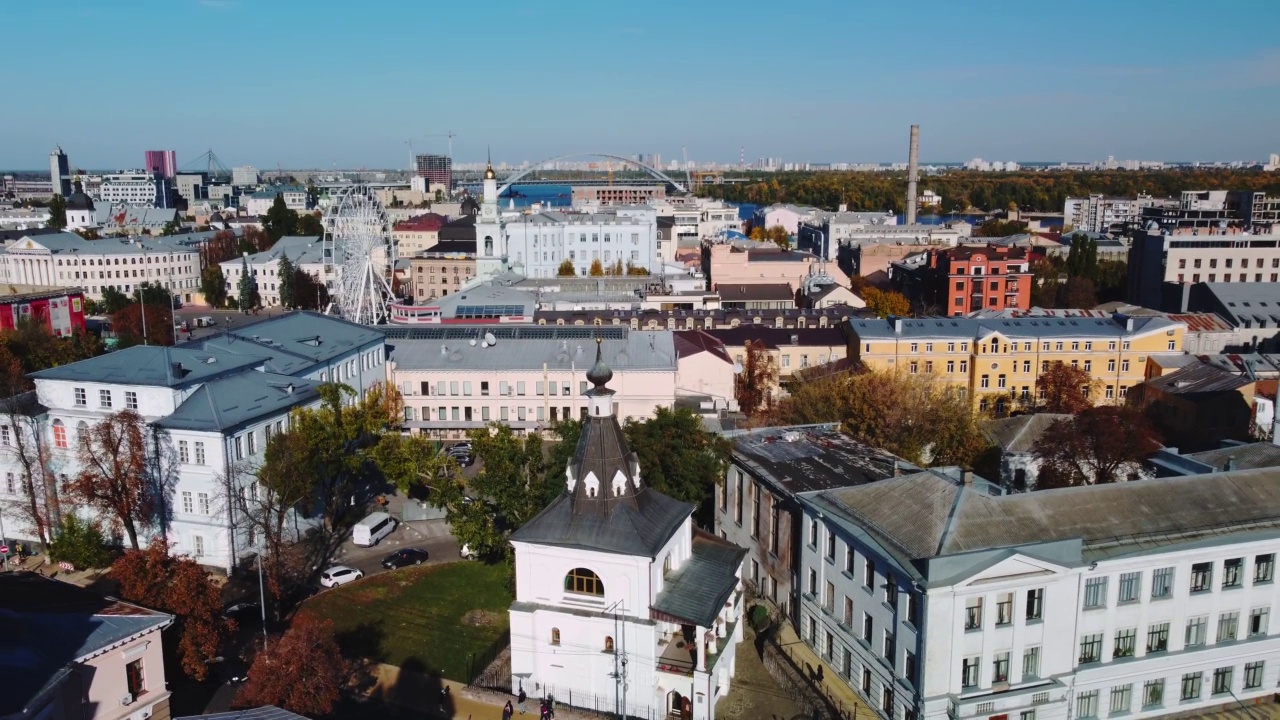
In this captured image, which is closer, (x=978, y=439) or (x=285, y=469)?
(x=285, y=469)

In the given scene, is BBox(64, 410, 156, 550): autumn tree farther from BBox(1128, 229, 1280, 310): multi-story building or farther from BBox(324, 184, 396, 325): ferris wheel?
BBox(1128, 229, 1280, 310): multi-story building

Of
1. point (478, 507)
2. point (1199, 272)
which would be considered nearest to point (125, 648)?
point (478, 507)

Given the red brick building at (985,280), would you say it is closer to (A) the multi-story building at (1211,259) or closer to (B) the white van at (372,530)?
(A) the multi-story building at (1211,259)

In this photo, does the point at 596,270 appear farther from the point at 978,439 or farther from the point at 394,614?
the point at 394,614

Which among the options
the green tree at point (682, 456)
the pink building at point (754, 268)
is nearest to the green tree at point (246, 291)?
the pink building at point (754, 268)

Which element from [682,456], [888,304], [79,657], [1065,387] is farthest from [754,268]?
[79,657]

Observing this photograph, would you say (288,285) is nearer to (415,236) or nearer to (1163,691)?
(415,236)
